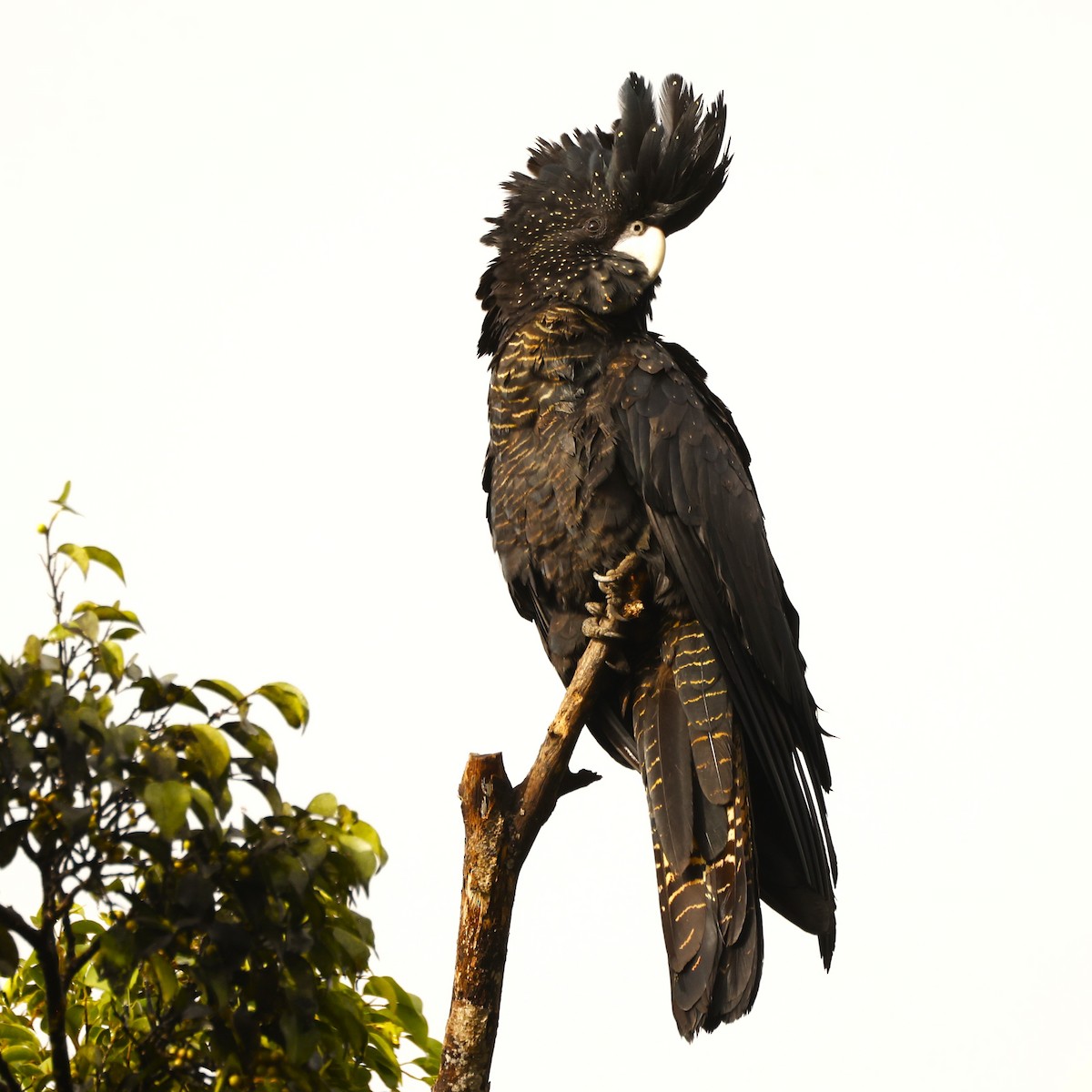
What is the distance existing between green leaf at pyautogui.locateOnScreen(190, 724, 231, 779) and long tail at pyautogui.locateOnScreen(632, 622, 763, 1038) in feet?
5.83

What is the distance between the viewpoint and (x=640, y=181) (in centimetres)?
382

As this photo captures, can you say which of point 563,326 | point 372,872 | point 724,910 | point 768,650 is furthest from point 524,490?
point 372,872

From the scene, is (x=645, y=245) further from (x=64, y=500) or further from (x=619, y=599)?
(x=64, y=500)

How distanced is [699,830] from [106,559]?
197 cm

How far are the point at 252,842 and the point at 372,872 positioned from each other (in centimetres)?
19

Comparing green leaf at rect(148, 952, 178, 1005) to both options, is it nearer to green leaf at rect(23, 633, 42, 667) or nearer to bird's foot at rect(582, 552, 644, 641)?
green leaf at rect(23, 633, 42, 667)

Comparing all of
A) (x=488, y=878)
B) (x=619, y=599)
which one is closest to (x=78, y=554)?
(x=488, y=878)

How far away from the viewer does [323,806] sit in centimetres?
204

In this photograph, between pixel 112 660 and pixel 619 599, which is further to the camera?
pixel 619 599

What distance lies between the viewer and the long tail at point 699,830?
3180mm

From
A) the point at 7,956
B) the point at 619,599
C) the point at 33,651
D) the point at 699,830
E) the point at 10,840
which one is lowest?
the point at 7,956

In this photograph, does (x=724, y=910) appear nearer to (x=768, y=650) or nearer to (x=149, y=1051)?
(x=768, y=650)

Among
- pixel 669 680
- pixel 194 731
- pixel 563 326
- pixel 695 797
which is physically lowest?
pixel 194 731

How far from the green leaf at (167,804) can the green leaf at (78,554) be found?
1.15 ft
